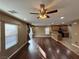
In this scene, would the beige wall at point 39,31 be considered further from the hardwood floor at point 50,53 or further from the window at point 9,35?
the window at point 9,35

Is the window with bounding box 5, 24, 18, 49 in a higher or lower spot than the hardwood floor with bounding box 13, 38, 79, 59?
higher

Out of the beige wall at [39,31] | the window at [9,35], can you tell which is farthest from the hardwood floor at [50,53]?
the beige wall at [39,31]

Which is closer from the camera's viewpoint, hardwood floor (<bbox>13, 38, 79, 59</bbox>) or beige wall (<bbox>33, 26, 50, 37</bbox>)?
hardwood floor (<bbox>13, 38, 79, 59</bbox>)

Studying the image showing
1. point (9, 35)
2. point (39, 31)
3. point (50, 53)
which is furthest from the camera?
point (39, 31)

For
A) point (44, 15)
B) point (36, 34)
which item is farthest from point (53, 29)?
point (44, 15)

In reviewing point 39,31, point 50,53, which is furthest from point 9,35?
point 39,31

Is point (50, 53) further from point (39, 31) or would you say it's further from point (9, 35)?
point (39, 31)

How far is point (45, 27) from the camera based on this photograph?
23094 mm

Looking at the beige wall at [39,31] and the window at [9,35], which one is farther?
the beige wall at [39,31]

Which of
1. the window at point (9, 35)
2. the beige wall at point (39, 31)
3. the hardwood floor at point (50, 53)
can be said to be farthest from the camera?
the beige wall at point (39, 31)

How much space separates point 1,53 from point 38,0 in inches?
109

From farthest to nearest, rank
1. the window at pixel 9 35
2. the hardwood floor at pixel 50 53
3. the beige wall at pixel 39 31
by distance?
the beige wall at pixel 39 31, the hardwood floor at pixel 50 53, the window at pixel 9 35

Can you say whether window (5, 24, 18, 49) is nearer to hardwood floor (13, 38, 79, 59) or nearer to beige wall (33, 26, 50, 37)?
hardwood floor (13, 38, 79, 59)

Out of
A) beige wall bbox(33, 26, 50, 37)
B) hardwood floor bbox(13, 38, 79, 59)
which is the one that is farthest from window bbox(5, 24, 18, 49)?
beige wall bbox(33, 26, 50, 37)
